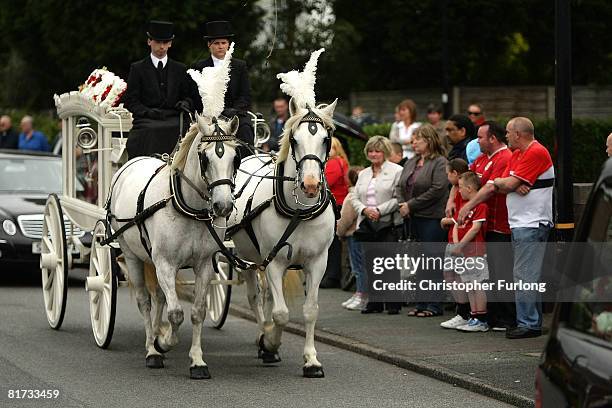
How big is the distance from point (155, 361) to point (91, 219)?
280 centimetres

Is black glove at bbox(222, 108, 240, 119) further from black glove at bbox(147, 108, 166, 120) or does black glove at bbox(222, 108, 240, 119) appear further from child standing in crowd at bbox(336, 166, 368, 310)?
child standing in crowd at bbox(336, 166, 368, 310)

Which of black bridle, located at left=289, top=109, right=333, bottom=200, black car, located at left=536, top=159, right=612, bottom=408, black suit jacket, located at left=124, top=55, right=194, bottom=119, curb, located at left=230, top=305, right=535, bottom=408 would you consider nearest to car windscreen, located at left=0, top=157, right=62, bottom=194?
curb, located at left=230, top=305, right=535, bottom=408

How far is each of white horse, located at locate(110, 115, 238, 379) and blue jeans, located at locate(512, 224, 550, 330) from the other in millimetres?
3047

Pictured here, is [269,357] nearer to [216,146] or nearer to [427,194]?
[216,146]

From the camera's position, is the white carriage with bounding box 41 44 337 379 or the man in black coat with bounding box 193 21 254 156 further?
the man in black coat with bounding box 193 21 254 156

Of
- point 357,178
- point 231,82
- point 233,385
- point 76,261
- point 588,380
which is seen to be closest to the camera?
point 588,380

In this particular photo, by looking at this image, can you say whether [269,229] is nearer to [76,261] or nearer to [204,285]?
[204,285]

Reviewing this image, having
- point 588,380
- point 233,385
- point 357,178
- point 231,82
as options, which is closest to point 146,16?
point 357,178

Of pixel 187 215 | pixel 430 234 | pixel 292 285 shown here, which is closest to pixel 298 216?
pixel 187 215

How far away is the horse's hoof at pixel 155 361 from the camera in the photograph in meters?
11.1

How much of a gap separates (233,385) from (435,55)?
29.1m

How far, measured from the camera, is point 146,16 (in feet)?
125

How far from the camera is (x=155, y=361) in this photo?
11164 mm

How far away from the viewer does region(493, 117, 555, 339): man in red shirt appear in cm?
1218
